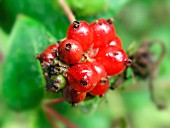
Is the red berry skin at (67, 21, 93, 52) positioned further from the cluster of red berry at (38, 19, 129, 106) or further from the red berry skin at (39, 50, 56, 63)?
the red berry skin at (39, 50, 56, 63)

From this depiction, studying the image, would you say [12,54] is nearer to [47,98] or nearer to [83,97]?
[47,98]

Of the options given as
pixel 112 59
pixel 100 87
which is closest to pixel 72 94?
pixel 100 87

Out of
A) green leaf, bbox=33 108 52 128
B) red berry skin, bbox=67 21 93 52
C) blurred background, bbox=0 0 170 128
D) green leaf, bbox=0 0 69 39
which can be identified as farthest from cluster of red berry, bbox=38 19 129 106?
green leaf, bbox=33 108 52 128

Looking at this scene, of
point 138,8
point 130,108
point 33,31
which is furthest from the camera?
point 138,8

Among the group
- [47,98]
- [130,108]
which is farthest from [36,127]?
[130,108]

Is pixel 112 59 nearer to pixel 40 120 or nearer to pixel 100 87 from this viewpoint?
pixel 100 87

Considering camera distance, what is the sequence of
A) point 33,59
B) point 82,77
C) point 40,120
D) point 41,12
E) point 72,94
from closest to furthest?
1. point 82,77
2. point 72,94
3. point 33,59
4. point 41,12
5. point 40,120

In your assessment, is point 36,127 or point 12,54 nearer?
point 12,54
